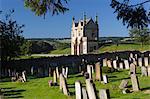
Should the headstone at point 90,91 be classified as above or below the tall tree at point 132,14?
below

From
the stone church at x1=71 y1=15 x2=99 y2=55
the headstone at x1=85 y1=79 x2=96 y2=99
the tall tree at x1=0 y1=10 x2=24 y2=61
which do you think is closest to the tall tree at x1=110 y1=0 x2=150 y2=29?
the headstone at x1=85 y1=79 x2=96 y2=99

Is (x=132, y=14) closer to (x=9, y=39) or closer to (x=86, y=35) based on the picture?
(x=9, y=39)

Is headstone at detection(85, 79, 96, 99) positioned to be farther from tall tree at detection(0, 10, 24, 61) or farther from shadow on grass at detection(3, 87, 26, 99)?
tall tree at detection(0, 10, 24, 61)

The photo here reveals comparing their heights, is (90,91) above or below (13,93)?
above

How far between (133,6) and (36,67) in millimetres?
22545

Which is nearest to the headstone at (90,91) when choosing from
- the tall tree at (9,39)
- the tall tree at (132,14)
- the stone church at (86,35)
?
the tall tree at (132,14)

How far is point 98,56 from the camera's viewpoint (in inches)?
1961

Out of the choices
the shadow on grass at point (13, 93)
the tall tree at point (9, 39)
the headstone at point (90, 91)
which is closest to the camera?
the headstone at point (90, 91)

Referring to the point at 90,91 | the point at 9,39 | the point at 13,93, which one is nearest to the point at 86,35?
the point at 9,39

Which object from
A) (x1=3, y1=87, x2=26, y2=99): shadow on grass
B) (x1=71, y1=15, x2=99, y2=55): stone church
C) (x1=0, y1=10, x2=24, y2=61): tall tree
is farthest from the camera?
(x1=71, y1=15, x2=99, y2=55): stone church

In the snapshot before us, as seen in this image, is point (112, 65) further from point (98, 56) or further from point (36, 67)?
point (98, 56)

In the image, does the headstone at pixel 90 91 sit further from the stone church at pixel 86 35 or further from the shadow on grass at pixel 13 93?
the stone church at pixel 86 35

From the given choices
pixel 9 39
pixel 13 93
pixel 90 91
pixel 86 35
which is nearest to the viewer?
pixel 90 91

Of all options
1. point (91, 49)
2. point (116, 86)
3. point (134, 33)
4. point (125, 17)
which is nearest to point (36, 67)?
point (116, 86)
